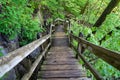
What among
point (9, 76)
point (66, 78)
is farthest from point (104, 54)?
point (9, 76)

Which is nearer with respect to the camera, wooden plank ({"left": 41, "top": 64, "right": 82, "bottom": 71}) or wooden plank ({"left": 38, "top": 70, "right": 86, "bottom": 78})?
wooden plank ({"left": 38, "top": 70, "right": 86, "bottom": 78})

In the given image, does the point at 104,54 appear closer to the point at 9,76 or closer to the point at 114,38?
the point at 9,76

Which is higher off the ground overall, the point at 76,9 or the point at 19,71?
the point at 76,9

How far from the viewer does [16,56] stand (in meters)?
2.08

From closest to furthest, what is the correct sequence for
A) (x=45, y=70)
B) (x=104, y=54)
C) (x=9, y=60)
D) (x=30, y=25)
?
(x=9, y=60), (x=104, y=54), (x=45, y=70), (x=30, y=25)

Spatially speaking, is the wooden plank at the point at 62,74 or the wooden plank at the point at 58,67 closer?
the wooden plank at the point at 62,74

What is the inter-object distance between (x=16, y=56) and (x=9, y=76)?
360 cm

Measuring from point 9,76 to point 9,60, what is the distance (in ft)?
12.6

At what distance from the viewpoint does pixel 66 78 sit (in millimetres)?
4391

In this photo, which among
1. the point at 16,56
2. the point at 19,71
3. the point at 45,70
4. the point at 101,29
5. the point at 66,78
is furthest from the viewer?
the point at 101,29

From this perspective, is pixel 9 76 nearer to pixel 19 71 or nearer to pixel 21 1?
pixel 19 71

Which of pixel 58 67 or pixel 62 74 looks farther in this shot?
pixel 58 67

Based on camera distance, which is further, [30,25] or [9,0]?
[30,25]

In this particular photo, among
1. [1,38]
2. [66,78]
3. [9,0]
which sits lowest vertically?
[66,78]
